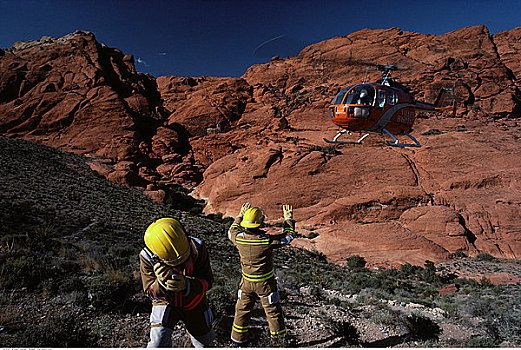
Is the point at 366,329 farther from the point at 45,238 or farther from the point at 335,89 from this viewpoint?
the point at 335,89

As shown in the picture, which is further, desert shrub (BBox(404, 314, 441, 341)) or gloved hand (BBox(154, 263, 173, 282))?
desert shrub (BBox(404, 314, 441, 341))

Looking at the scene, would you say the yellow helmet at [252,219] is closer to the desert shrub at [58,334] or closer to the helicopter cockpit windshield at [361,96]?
the desert shrub at [58,334]

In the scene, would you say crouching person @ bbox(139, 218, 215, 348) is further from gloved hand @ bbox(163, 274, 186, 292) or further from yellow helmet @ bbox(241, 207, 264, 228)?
yellow helmet @ bbox(241, 207, 264, 228)

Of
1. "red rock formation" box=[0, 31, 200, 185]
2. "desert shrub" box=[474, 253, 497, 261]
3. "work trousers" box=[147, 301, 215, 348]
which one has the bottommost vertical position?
"desert shrub" box=[474, 253, 497, 261]

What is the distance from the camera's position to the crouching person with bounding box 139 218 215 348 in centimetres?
227

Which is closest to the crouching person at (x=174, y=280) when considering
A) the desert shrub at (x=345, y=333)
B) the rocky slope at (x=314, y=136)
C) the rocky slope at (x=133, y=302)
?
the rocky slope at (x=133, y=302)

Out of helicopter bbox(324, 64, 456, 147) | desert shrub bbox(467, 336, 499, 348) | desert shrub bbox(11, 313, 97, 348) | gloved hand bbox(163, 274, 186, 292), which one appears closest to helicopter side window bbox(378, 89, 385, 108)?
helicopter bbox(324, 64, 456, 147)

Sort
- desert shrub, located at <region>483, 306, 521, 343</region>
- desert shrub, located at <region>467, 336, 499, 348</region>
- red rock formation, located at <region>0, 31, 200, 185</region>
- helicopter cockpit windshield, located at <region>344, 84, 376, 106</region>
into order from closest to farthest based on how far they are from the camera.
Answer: desert shrub, located at <region>467, 336, 499, 348</region>
desert shrub, located at <region>483, 306, 521, 343</region>
helicopter cockpit windshield, located at <region>344, 84, 376, 106</region>
red rock formation, located at <region>0, 31, 200, 185</region>

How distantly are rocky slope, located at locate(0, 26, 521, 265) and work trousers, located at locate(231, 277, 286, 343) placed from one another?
8214 millimetres

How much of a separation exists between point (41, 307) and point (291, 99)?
3610 centimetres

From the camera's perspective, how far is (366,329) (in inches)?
212

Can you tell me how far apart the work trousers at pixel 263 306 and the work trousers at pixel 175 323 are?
1.09 meters

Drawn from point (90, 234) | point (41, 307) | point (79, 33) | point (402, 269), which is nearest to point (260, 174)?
point (402, 269)

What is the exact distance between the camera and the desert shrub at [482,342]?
476 centimetres
